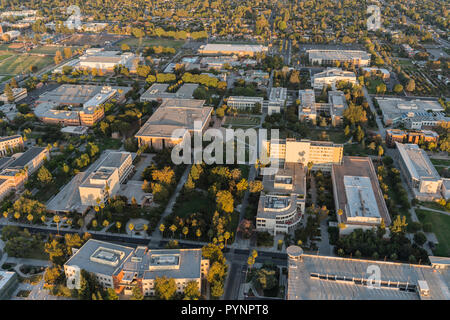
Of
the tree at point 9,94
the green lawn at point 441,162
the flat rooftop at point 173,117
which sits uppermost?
the tree at point 9,94

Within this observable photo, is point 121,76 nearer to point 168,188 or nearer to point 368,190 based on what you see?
point 168,188

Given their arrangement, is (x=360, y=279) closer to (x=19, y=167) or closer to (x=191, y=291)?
(x=191, y=291)

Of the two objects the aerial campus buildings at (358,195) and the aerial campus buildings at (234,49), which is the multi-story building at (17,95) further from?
the aerial campus buildings at (358,195)

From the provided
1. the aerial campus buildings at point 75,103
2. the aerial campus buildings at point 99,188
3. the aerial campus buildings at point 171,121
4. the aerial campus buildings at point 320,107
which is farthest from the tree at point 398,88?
the aerial campus buildings at point 99,188

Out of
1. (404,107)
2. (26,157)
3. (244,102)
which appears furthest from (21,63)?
(404,107)

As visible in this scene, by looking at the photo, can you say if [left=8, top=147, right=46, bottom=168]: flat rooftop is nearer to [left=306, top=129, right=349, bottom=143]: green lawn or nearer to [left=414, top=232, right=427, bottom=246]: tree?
[left=306, top=129, right=349, bottom=143]: green lawn

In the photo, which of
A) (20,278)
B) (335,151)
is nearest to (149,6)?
(335,151)

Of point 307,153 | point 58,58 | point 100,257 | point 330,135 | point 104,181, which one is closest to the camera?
point 100,257

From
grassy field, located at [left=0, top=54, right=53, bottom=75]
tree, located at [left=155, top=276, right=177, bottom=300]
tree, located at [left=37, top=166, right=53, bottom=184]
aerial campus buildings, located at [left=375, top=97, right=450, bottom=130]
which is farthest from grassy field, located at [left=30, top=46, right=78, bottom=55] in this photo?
tree, located at [left=155, top=276, right=177, bottom=300]
